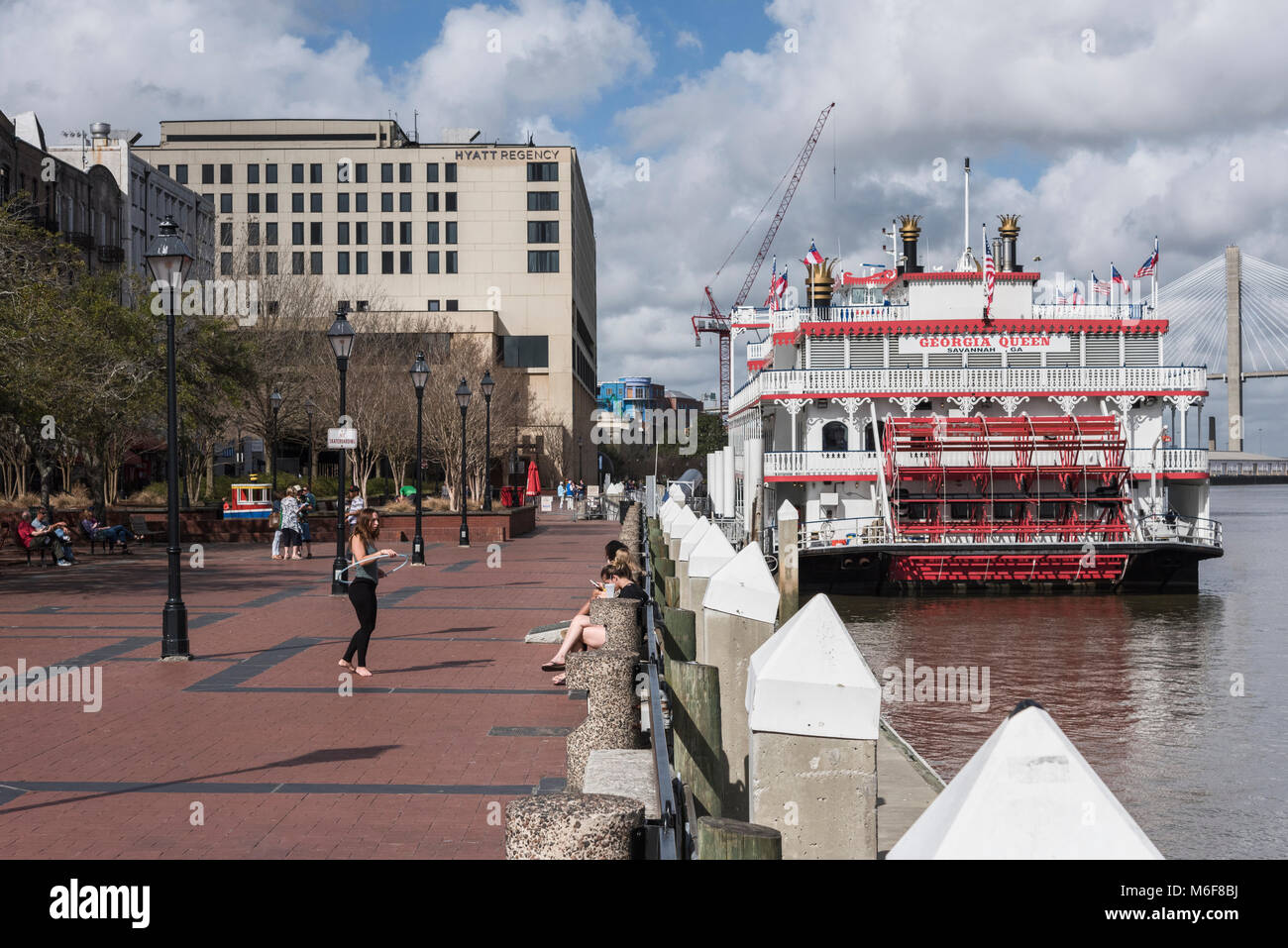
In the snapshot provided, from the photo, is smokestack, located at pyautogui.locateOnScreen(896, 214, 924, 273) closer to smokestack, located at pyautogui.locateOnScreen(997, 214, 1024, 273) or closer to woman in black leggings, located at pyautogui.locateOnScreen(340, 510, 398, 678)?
smokestack, located at pyautogui.locateOnScreen(997, 214, 1024, 273)

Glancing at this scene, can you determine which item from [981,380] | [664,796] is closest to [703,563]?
[664,796]

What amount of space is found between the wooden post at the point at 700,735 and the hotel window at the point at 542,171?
93.4 meters

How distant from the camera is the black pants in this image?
42.7 ft

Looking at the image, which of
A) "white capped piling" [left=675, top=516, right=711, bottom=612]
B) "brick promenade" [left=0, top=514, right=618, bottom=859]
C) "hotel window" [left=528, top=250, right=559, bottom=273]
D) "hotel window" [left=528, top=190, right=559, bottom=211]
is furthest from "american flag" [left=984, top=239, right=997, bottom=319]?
"hotel window" [left=528, top=190, right=559, bottom=211]

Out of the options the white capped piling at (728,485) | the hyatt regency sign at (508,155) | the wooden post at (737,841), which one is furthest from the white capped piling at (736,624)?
the hyatt regency sign at (508,155)

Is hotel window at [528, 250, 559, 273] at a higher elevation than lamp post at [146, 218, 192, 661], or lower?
higher

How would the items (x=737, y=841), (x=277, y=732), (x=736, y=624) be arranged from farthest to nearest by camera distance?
(x=277, y=732)
(x=736, y=624)
(x=737, y=841)

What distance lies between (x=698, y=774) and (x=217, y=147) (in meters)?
102

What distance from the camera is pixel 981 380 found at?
3984 centimetres

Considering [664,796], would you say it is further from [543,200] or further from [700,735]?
[543,200]

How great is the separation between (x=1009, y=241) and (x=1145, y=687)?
93.1 ft

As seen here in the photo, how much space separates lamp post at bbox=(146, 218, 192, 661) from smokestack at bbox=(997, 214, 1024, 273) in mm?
35922

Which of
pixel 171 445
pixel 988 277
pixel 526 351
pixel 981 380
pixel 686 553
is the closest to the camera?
pixel 686 553
